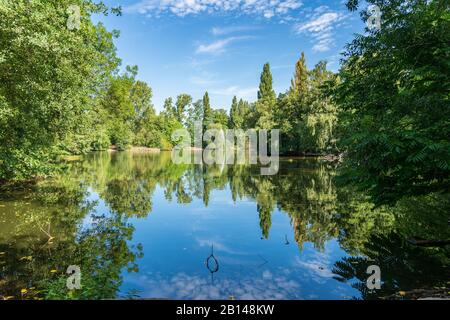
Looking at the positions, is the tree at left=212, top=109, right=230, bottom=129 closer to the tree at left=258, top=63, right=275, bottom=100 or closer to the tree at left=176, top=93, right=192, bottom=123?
the tree at left=176, top=93, right=192, bottom=123

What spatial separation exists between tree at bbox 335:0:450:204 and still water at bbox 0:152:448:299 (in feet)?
7.15

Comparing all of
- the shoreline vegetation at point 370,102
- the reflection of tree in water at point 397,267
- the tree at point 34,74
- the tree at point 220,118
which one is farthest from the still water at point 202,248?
the tree at point 220,118

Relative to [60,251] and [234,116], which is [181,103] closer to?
[234,116]

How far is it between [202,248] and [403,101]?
6.55 metres

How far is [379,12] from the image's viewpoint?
746cm

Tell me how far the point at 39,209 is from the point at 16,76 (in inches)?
217

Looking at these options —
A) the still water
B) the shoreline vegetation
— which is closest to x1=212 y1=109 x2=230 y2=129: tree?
the shoreline vegetation

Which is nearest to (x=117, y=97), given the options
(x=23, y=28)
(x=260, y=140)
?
(x=260, y=140)

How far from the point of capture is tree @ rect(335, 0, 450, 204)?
5.66m

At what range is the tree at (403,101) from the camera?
5.66m

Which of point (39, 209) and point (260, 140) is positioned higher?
point (260, 140)

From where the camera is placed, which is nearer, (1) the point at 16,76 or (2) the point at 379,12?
(2) the point at 379,12

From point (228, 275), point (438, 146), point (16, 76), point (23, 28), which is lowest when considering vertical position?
point (228, 275)

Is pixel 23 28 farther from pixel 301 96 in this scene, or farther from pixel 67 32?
pixel 301 96
